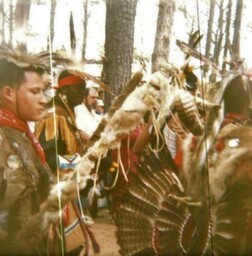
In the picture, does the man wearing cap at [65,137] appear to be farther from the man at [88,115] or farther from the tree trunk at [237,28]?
the tree trunk at [237,28]

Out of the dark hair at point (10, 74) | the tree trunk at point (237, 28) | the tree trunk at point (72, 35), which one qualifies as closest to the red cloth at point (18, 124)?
the dark hair at point (10, 74)

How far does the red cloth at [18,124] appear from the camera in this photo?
3.54 metres

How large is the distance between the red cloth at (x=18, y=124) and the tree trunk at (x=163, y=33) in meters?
0.92

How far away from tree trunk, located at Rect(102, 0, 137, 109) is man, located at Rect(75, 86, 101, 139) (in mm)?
102

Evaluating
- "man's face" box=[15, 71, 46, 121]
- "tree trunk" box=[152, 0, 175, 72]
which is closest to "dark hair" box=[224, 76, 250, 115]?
"tree trunk" box=[152, 0, 175, 72]

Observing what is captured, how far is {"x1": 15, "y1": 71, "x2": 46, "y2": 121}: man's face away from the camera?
11.8ft

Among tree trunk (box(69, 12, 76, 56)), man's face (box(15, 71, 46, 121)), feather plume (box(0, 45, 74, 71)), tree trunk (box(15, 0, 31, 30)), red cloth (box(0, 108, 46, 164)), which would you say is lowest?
red cloth (box(0, 108, 46, 164))

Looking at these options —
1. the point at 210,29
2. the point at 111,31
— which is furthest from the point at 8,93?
the point at 210,29

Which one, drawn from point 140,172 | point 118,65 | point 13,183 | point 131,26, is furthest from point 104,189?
point 131,26

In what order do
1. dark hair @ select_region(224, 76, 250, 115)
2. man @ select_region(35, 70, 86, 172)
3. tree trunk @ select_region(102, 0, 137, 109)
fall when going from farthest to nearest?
dark hair @ select_region(224, 76, 250, 115), tree trunk @ select_region(102, 0, 137, 109), man @ select_region(35, 70, 86, 172)

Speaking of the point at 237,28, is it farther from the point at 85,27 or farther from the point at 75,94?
the point at 75,94

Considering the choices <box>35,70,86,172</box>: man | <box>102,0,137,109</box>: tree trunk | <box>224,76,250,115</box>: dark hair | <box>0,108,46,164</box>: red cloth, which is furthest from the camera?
<box>224,76,250,115</box>: dark hair

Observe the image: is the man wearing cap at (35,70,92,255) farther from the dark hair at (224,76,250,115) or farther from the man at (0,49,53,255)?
the dark hair at (224,76,250,115)

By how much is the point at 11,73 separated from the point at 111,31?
29.6 inches
